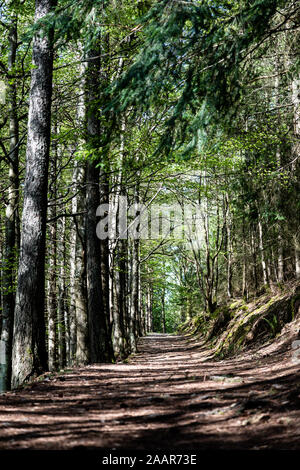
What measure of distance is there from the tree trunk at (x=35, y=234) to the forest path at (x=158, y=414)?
821mm

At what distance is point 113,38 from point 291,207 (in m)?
6.98

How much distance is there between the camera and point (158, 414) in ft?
11.9

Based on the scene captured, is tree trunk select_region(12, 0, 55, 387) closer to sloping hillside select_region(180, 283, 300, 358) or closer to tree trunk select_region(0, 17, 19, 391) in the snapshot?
tree trunk select_region(0, 17, 19, 391)

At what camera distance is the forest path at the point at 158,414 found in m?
2.76

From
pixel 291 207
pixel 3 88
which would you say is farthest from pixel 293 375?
pixel 3 88

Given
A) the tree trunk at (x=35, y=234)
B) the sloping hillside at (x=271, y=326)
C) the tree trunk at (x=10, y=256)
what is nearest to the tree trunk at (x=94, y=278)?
→ the tree trunk at (x=35, y=234)

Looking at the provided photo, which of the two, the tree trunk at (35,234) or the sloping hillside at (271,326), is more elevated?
the tree trunk at (35,234)

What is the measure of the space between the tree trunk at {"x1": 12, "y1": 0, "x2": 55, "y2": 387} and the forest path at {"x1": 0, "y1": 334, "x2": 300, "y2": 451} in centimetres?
82

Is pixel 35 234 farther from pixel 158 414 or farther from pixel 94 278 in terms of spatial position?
pixel 158 414

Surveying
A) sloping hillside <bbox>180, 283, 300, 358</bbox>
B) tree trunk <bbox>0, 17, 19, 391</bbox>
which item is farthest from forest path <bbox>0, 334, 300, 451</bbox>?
tree trunk <bbox>0, 17, 19, 391</bbox>

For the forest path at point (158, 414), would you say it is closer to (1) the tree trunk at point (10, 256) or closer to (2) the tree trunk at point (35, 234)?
(2) the tree trunk at point (35, 234)

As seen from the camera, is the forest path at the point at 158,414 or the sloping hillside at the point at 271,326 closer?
the forest path at the point at 158,414

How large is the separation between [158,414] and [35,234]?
4.14 metres
